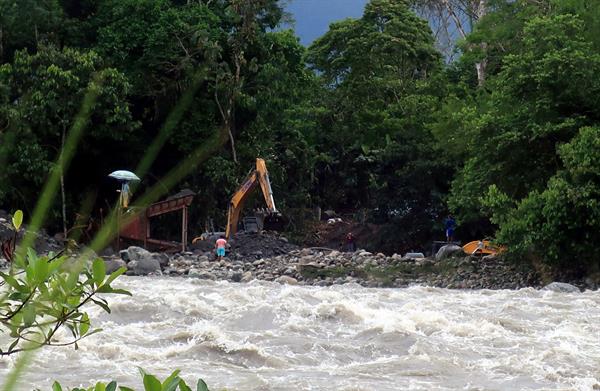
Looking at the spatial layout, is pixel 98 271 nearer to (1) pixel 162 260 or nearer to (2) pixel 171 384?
(2) pixel 171 384

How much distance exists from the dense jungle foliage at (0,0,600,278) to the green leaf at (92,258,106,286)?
12.0 m

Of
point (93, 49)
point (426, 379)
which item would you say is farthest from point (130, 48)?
point (426, 379)

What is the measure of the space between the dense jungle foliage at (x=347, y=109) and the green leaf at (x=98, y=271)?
12.0 m

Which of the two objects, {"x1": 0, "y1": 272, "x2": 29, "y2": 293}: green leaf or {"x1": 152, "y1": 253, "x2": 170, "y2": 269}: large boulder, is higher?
{"x1": 0, "y1": 272, "x2": 29, "y2": 293}: green leaf

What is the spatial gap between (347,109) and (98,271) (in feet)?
89.1

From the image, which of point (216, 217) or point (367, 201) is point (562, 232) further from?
point (367, 201)

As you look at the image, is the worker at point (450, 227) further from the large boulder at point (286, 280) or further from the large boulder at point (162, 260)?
the large boulder at point (162, 260)

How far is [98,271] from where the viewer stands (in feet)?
4.57

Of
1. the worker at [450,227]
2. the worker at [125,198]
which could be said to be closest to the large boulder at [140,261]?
the worker at [450,227]

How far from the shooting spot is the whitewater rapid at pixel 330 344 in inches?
253

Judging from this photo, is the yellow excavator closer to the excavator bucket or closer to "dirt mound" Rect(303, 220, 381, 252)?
"dirt mound" Rect(303, 220, 381, 252)

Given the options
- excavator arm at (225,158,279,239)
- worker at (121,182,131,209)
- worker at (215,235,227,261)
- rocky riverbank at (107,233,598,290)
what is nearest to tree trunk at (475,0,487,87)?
excavator arm at (225,158,279,239)

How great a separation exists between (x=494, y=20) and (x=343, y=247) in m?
7.75

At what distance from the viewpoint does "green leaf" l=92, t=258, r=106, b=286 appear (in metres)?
1.37
